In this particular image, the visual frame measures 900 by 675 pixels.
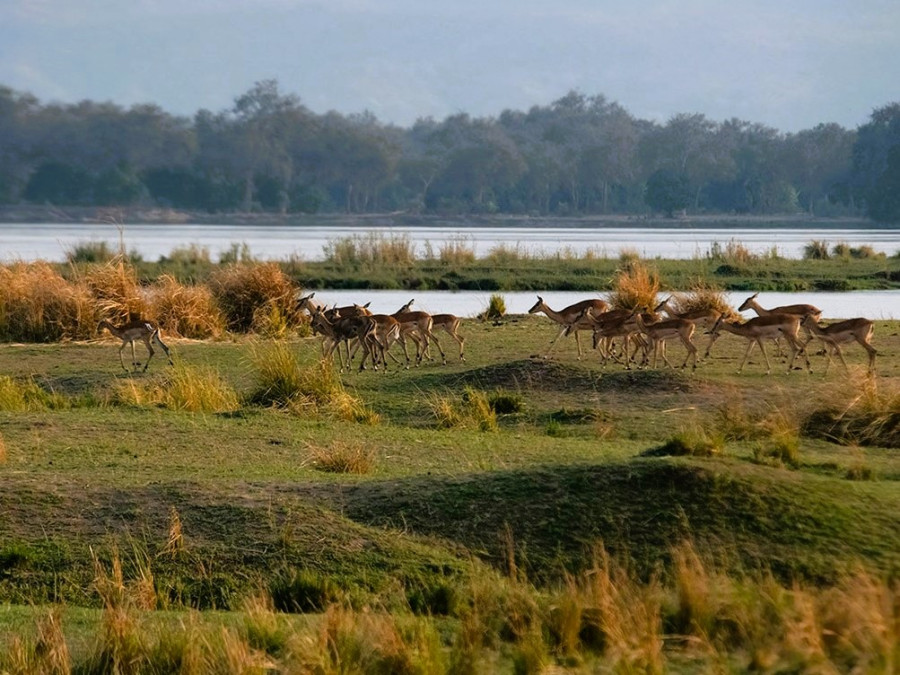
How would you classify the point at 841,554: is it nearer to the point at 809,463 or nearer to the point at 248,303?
the point at 809,463

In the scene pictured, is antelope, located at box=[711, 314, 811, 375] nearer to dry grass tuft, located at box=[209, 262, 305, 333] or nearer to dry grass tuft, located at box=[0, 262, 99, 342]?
dry grass tuft, located at box=[209, 262, 305, 333]

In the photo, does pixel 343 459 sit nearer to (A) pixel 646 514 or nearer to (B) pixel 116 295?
(A) pixel 646 514

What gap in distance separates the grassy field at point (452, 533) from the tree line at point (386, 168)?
90.7 metres

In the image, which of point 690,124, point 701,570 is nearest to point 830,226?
point 690,124

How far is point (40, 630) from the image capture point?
27.1 ft

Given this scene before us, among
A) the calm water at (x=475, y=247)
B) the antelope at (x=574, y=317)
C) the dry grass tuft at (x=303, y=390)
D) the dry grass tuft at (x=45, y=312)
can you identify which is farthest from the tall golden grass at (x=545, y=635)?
the calm water at (x=475, y=247)

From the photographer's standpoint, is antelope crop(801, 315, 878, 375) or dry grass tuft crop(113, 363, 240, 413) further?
antelope crop(801, 315, 878, 375)

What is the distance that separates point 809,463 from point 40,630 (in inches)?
295

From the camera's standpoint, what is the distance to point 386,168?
11819 cm

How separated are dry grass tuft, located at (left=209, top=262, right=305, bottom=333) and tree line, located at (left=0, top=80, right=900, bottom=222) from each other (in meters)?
80.7

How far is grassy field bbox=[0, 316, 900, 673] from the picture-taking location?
8250 mm

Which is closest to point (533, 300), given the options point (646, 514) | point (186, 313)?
point (186, 313)

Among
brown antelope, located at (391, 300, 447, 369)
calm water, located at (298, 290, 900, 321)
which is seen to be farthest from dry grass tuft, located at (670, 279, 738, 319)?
brown antelope, located at (391, 300, 447, 369)

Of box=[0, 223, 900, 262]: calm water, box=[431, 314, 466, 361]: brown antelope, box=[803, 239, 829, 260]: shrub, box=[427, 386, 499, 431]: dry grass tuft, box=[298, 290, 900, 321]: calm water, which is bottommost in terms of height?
box=[0, 223, 900, 262]: calm water
